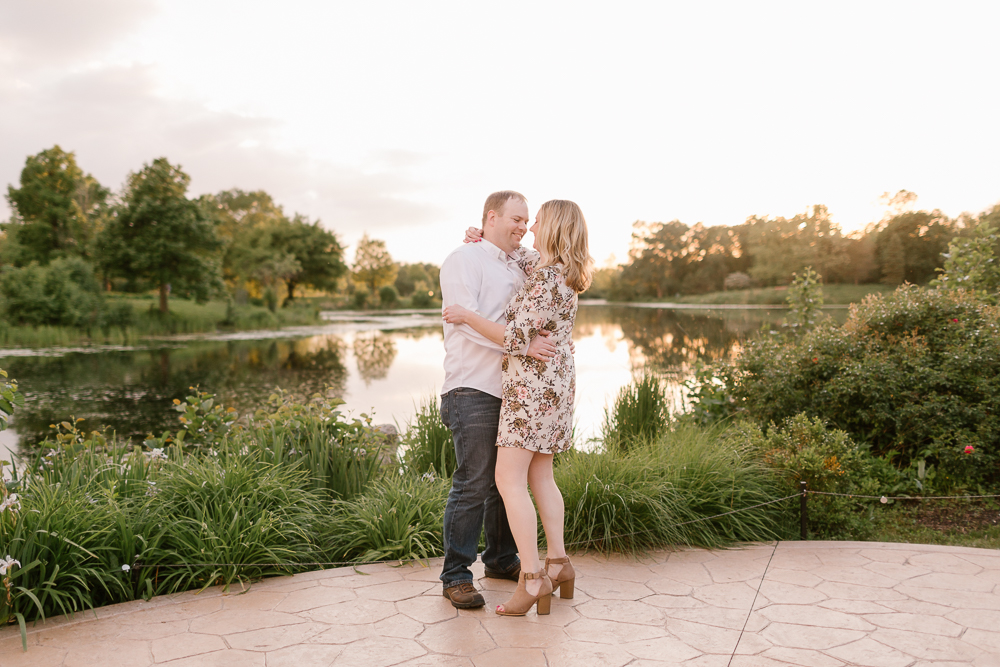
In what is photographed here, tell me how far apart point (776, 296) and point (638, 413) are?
88.1 ft

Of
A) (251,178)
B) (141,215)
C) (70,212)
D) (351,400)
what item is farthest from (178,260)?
(251,178)

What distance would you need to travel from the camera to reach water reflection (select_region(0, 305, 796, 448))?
990 cm

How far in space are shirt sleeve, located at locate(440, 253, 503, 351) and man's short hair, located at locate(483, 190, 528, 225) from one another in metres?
0.24

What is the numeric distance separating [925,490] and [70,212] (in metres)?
38.5

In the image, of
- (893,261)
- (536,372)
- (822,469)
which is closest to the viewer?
(536,372)

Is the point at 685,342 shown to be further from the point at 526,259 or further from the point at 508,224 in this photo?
the point at 508,224

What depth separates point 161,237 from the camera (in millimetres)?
26641

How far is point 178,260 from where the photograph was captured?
26672 mm

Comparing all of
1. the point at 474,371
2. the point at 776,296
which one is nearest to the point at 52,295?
the point at 474,371

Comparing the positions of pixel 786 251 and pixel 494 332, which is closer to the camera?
pixel 494 332

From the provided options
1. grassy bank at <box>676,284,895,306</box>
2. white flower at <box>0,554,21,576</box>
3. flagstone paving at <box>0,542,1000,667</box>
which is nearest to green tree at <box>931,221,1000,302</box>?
flagstone paving at <box>0,542,1000,667</box>

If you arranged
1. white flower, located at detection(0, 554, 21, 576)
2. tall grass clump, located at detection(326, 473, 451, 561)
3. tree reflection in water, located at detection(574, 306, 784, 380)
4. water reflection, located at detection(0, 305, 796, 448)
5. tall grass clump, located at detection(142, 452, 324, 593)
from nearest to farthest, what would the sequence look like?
1. white flower, located at detection(0, 554, 21, 576)
2. tall grass clump, located at detection(142, 452, 324, 593)
3. tall grass clump, located at detection(326, 473, 451, 561)
4. tree reflection in water, located at detection(574, 306, 784, 380)
5. water reflection, located at detection(0, 305, 796, 448)

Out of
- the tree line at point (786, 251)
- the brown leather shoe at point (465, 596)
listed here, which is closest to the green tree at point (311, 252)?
the tree line at point (786, 251)

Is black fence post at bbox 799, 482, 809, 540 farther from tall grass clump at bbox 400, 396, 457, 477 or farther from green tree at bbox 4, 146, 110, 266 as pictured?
green tree at bbox 4, 146, 110, 266
